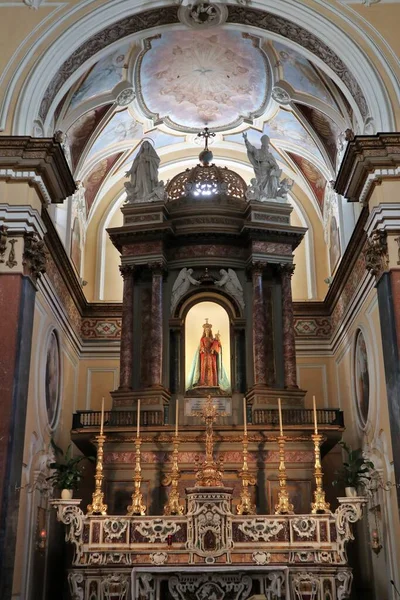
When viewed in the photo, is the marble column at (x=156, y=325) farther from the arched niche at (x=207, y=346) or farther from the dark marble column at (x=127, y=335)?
the arched niche at (x=207, y=346)

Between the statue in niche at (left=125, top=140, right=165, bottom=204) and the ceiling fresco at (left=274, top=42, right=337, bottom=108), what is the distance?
3.67m

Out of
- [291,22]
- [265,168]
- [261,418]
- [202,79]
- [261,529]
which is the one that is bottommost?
[261,529]

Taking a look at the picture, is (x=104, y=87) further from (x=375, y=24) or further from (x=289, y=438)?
(x=289, y=438)

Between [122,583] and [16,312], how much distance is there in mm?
4482

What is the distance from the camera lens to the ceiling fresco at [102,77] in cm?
1630

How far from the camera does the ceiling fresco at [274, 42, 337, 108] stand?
16.2 metres

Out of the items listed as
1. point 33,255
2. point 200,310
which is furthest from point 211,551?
point 200,310

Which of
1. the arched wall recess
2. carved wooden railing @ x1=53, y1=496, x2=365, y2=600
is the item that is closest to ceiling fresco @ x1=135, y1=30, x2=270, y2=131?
the arched wall recess

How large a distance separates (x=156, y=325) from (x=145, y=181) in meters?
3.69

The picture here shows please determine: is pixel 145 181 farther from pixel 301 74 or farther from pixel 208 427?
pixel 208 427

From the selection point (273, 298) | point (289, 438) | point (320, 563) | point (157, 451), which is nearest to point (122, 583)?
point (320, 563)

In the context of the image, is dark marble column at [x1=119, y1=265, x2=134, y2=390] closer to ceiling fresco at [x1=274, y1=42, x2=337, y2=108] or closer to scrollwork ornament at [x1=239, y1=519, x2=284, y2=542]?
scrollwork ornament at [x1=239, y1=519, x2=284, y2=542]

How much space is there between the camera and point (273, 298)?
17391mm

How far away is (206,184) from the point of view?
18734mm
